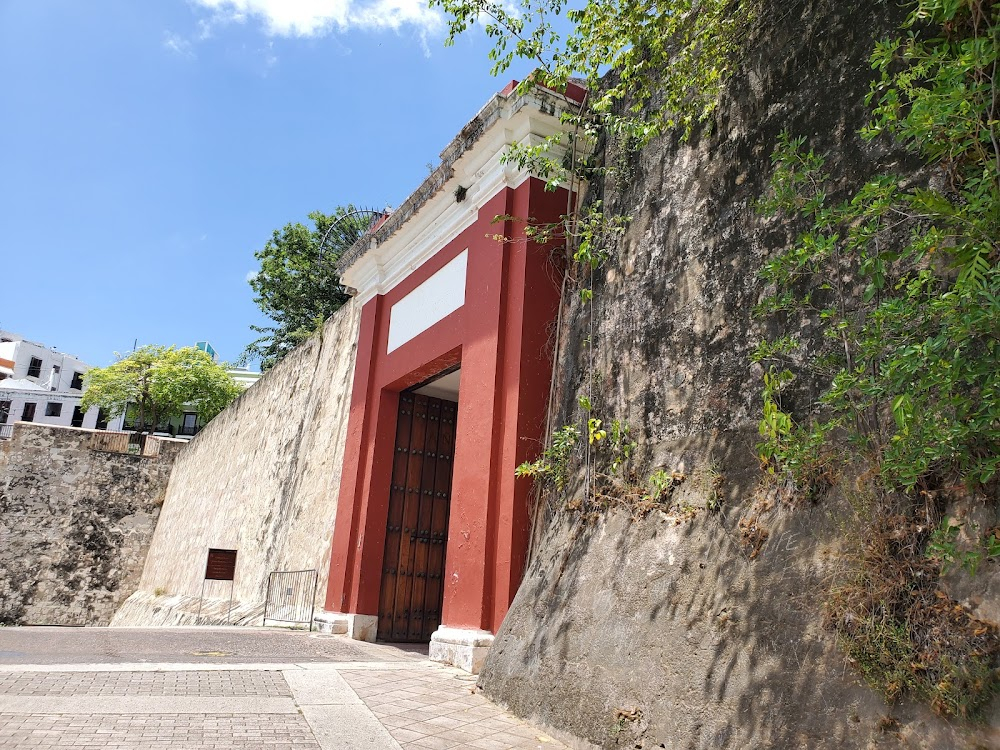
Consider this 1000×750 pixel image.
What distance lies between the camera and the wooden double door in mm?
7824

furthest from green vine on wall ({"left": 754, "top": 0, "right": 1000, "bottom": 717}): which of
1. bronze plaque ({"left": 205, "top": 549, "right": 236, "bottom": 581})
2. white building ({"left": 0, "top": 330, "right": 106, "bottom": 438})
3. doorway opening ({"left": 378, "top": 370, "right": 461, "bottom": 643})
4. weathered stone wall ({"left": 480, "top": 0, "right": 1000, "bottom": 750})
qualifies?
white building ({"left": 0, "top": 330, "right": 106, "bottom": 438})

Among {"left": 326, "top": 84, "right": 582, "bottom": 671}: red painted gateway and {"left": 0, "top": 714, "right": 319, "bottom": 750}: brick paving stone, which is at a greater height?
{"left": 326, "top": 84, "right": 582, "bottom": 671}: red painted gateway

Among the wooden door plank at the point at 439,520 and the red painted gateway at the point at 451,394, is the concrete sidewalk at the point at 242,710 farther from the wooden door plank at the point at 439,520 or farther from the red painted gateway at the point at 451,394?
the wooden door plank at the point at 439,520

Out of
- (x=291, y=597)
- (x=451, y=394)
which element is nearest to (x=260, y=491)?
(x=291, y=597)

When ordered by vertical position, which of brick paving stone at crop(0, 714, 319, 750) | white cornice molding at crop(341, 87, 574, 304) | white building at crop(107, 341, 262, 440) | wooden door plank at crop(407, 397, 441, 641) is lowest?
brick paving stone at crop(0, 714, 319, 750)

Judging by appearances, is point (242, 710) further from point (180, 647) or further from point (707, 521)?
point (180, 647)

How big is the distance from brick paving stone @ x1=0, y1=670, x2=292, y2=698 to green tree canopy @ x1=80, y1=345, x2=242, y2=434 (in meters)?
27.3

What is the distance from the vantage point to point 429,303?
7.54 meters

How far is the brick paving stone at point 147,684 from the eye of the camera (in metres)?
3.99

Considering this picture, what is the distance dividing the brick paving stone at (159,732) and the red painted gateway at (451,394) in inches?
81.7

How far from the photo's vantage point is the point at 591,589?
13.8ft

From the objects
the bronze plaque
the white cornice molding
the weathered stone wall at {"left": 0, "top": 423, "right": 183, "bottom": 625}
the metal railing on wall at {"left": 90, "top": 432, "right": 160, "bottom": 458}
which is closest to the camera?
the white cornice molding

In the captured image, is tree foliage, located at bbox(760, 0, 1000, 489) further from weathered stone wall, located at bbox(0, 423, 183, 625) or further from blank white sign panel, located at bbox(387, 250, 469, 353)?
weathered stone wall, located at bbox(0, 423, 183, 625)

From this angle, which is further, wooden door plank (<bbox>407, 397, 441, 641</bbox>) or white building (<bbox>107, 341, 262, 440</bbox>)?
white building (<bbox>107, 341, 262, 440</bbox>)
